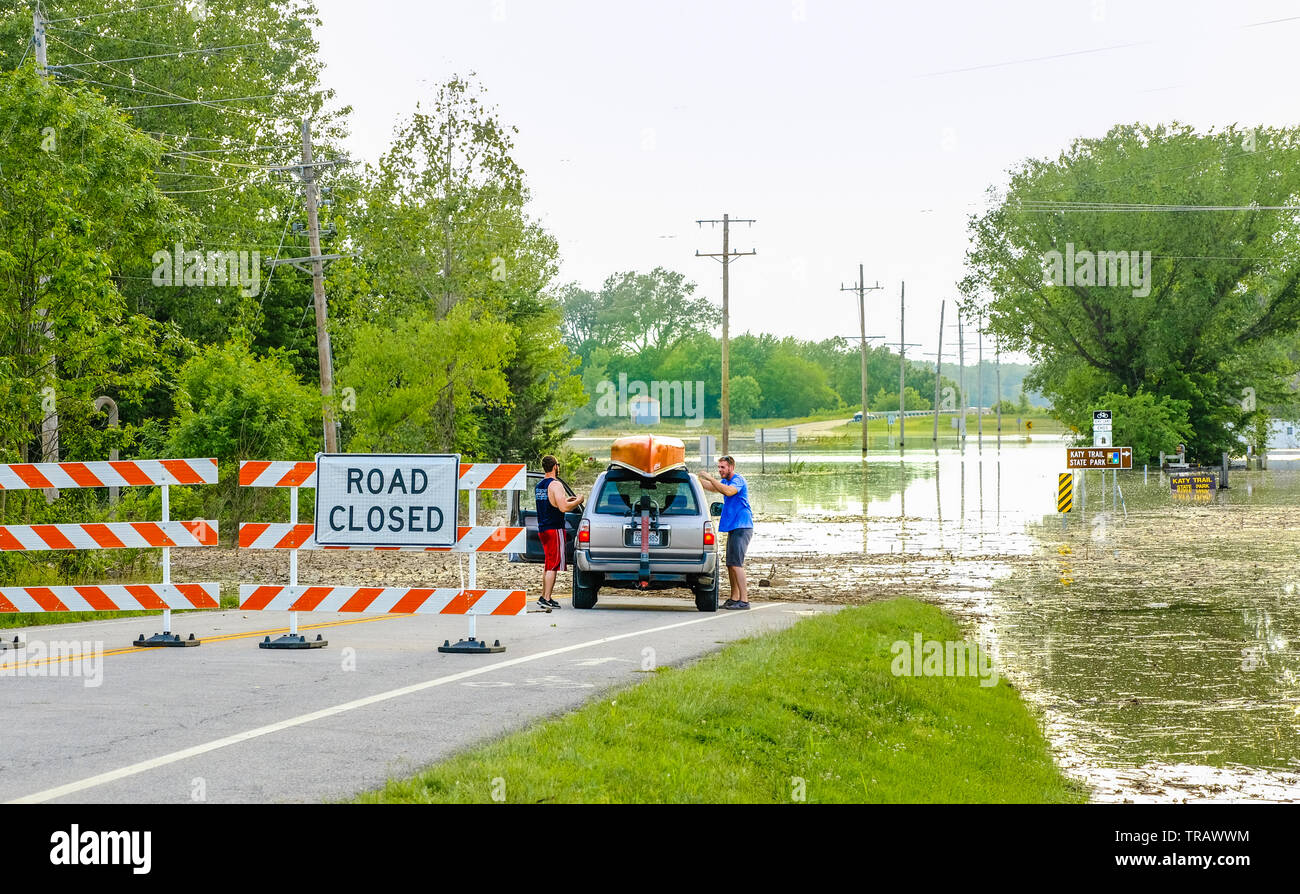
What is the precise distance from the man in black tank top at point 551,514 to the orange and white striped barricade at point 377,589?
16.7 feet

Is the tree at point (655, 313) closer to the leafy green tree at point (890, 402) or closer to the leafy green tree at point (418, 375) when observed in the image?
the leafy green tree at point (890, 402)

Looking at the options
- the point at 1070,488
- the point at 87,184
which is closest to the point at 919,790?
the point at 87,184

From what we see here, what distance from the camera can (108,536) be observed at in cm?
1270

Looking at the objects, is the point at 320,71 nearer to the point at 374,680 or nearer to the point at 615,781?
the point at 374,680

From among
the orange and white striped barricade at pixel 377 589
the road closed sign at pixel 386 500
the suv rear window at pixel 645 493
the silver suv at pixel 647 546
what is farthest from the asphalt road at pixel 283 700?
the suv rear window at pixel 645 493

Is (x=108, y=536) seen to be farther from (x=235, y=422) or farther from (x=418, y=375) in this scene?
(x=418, y=375)

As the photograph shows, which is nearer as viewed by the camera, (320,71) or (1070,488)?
(1070,488)

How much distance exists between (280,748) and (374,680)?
287 cm

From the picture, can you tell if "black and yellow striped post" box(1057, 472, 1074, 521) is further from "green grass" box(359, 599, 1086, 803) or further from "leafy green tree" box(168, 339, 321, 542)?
"green grass" box(359, 599, 1086, 803)

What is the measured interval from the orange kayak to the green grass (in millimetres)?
4927

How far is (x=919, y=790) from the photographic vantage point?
880 cm

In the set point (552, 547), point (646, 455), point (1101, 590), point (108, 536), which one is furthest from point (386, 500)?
point (1101, 590)

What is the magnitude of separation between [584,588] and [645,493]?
147 cm

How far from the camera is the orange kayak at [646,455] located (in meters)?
18.2
